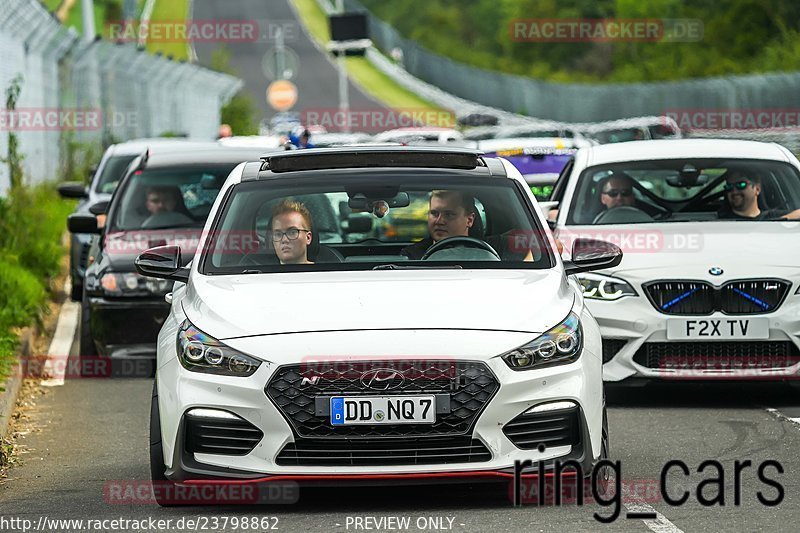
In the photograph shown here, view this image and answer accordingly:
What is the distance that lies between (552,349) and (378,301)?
734 millimetres

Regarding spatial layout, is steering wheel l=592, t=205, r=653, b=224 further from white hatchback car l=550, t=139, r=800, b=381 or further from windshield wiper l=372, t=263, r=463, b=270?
windshield wiper l=372, t=263, r=463, b=270

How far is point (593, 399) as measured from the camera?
23.3 ft

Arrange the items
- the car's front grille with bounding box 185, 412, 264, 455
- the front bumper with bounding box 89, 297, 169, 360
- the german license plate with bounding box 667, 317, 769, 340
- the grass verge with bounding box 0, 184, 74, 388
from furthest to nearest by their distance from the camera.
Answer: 1. the grass verge with bounding box 0, 184, 74, 388
2. the front bumper with bounding box 89, 297, 169, 360
3. the german license plate with bounding box 667, 317, 769, 340
4. the car's front grille with bounding box 185, 412, 264, 455

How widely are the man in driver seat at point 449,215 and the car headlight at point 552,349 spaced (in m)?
1.20

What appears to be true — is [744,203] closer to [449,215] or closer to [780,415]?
[780,415]

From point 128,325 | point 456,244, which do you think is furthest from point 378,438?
point 128,325

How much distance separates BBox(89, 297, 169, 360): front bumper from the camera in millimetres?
12344

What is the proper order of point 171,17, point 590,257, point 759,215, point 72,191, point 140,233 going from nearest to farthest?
1. point 590,257
2. point 759,215
3. point 140,233
4. point 72,191
5. point 171,17

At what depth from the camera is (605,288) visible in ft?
→ 34.4

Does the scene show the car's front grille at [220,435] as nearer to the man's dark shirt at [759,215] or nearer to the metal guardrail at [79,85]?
the man's dark shirt at [759,215]

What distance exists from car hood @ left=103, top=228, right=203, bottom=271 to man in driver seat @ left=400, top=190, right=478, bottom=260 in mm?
4408

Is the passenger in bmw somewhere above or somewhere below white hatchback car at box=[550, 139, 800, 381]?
above

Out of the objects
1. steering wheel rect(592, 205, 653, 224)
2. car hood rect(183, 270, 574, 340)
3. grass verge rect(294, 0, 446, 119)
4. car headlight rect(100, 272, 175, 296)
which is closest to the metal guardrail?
car headlight rect(100, 272, 175, 296)

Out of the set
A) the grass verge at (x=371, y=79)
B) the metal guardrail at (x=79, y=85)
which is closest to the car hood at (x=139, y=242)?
the metal guardrail at (x=79, y=85)
